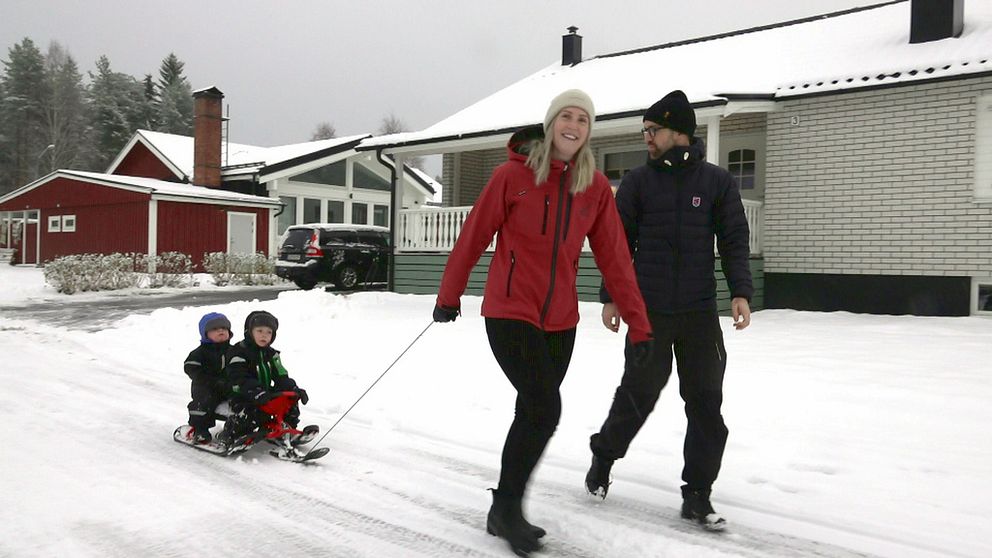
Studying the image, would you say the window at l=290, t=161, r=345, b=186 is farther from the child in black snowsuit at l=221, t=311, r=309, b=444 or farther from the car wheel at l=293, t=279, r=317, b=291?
the child in black snowsuit at l=221, t=311, r=309, b=444

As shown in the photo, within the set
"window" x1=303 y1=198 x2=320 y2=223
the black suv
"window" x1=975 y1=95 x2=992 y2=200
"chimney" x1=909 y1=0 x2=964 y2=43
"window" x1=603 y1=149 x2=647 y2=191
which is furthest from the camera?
"window" x1=303 y1=198 x2=320 y2=223

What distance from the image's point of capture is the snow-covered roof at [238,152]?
26.8 metres

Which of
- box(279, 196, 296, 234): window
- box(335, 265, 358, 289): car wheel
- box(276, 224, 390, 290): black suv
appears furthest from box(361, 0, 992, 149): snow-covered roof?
box(279, 196, 296, 234): window

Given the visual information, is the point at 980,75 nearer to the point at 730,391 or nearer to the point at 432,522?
the point at 730,391

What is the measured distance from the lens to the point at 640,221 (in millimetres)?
3502

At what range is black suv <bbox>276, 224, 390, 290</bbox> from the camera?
1683 cm

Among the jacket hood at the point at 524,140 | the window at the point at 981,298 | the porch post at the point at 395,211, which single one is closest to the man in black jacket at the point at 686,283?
the jacket hood at the point at 524,140

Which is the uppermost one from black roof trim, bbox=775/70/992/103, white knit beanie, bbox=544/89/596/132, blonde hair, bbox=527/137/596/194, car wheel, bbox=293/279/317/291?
black roof trim, bbox=775/70/992/103

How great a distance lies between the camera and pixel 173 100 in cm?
7025

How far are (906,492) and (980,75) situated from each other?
8.11 meters

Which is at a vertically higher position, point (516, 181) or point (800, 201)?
point (800, 201)

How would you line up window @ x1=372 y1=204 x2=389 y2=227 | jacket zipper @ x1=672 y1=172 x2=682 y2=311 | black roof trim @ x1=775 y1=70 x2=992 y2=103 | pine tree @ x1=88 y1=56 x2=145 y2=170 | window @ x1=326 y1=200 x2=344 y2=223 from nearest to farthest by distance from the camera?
1. jacket zipper @ x1=672 y1=172 x2=682 y2=311
2. black roof trim @ x1=775 y1=70 x2=992 y2=103
3. window @ x1=326 y1=200 x2=344 y2=223
4. window @ x1=372 y1=204 x2=389 y2=227
5. pine tree @ x1=88 y1=56 x2=145 y2=170

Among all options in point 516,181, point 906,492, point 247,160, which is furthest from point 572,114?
point 247,160

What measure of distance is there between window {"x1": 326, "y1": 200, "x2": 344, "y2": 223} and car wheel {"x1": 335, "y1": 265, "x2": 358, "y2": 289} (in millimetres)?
11059
